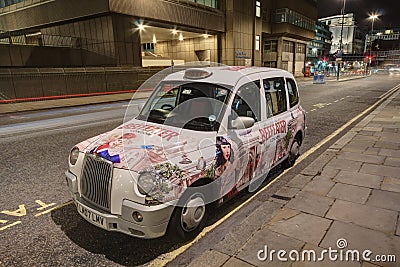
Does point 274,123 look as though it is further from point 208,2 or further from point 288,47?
point 288,47

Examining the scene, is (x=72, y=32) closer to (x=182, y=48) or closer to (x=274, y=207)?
(x=182, y=48)

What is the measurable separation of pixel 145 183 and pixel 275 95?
2.87 meters

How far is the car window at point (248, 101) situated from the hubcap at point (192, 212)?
4.48 ft

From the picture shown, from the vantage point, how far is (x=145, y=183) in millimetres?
2672

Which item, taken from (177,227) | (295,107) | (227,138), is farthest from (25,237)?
(295,107)

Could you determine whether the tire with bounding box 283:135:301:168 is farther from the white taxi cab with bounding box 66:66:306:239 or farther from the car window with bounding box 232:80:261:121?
the car window with bounding box 232:80:261:121

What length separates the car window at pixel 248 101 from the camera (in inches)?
150

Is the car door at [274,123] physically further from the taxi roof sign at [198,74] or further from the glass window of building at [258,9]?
the glass window of building at [258,9]

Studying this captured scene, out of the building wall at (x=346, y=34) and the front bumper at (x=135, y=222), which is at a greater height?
the building wall at (x=346, y=34)

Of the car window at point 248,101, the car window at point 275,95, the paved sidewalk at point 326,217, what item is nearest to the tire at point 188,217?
the paved sidewalk at point 326,217

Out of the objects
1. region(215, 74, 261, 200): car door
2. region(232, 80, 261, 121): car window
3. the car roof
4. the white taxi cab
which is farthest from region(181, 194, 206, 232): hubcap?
the car roof

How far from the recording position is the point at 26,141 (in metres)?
8.03

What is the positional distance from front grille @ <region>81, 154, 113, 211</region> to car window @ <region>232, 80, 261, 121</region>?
1861 millimetres

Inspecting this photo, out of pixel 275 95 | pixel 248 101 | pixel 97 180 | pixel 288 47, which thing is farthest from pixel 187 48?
pixel 97 180
